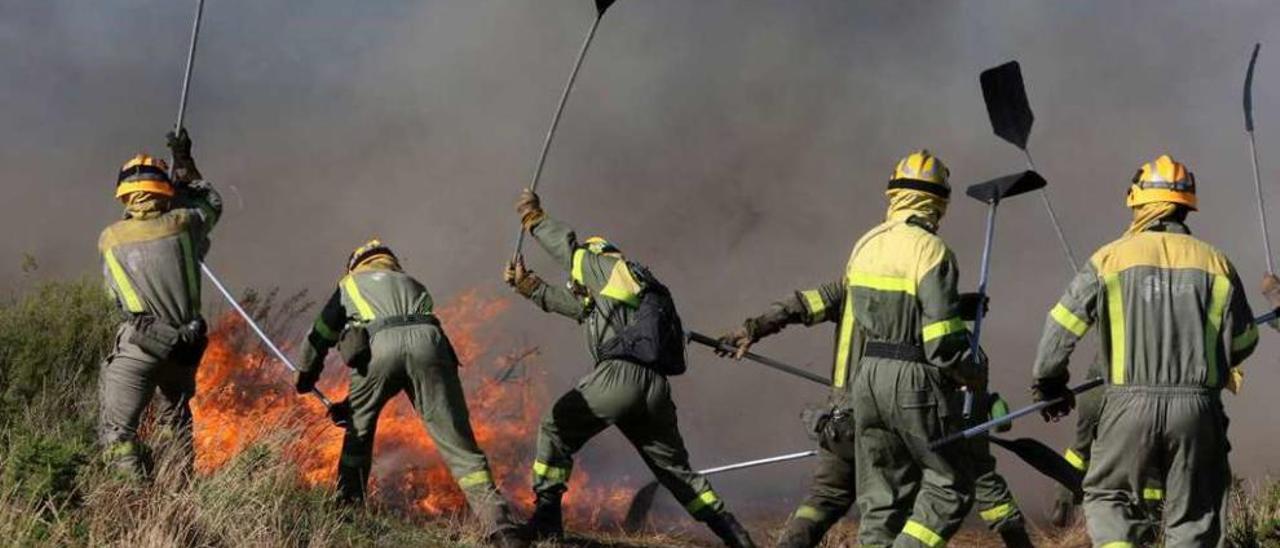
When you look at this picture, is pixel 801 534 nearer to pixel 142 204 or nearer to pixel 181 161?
pixel 142 204

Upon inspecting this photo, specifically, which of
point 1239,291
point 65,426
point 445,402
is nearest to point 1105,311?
point 1239,291

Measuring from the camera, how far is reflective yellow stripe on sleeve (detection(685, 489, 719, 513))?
8.01m

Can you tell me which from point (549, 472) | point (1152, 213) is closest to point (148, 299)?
point (549, 472)

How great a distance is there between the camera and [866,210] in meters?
17.0

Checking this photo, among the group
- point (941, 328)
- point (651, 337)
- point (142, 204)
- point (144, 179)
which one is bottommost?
point (941, 328)

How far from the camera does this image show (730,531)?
7.96m

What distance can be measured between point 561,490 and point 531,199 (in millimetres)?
1438

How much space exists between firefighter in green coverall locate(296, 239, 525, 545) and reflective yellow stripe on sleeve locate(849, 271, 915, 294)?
211 cm

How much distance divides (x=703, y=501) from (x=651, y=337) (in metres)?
0.79

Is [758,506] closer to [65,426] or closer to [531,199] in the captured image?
[531,199]

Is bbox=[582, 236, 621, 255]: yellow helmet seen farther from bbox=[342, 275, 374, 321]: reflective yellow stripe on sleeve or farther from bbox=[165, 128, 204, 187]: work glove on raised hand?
bbox=[165, 128, 204, 187]: work glove on raised hand

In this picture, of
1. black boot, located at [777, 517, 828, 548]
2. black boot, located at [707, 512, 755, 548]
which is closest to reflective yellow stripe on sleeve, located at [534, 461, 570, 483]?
black boot, located at [707, 512, 755, 548]

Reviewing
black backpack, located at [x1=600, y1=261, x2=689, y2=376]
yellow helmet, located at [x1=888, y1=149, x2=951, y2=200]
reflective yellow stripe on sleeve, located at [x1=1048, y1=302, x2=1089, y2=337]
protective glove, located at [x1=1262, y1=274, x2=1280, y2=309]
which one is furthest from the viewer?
black backpack, located at [x1=600, y1=261, x2=689, y2=376]

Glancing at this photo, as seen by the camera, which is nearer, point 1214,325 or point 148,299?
point 1214,325
